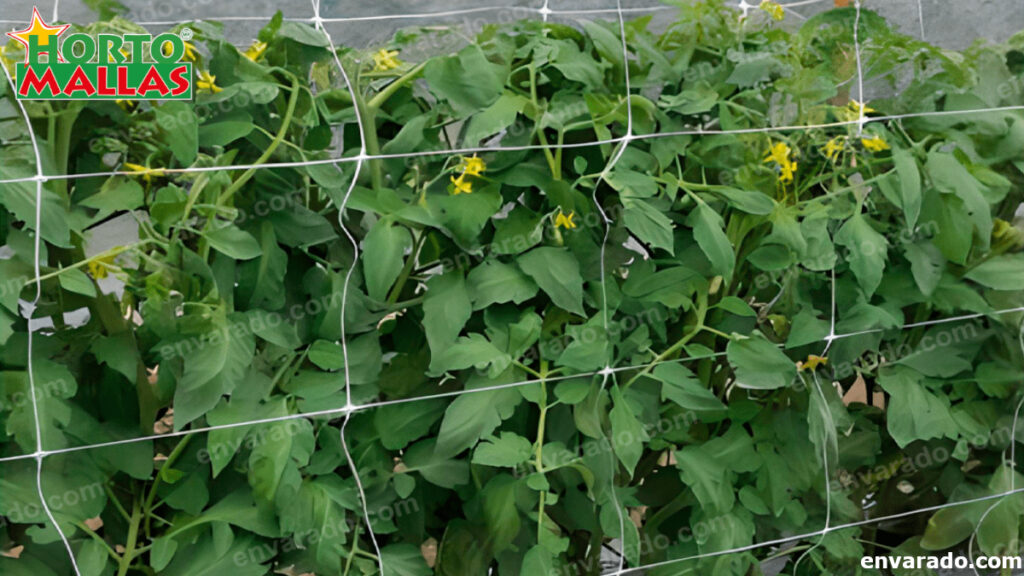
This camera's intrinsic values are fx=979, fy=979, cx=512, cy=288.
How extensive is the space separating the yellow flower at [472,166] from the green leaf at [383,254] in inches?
4.4

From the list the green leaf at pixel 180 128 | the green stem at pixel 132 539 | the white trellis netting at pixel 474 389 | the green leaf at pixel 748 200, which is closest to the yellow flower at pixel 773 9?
the white trellis netting at pixel 474 389

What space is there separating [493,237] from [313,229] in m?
0.23

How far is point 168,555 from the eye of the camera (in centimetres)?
119

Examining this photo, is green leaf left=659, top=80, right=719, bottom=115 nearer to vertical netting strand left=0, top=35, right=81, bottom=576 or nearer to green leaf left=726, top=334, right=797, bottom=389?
green leaf left=726, top=334, right=797, bottom=389

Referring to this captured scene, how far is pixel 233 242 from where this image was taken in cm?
114

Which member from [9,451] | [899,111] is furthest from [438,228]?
[899,111]

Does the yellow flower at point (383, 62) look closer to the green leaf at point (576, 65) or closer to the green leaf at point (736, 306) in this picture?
the green leaf at point (576, 65)

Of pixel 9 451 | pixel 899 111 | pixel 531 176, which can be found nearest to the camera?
pixel 9 451

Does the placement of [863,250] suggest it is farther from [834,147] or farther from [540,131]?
[540,131]

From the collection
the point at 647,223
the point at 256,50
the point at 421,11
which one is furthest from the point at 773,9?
the point at 421,11

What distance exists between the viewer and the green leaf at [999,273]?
4.74ft

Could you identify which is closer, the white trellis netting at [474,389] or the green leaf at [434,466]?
the white trellis netting at [474,389]

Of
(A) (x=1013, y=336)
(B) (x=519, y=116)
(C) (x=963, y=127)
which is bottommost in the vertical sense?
(A) (x=1013, y=336)

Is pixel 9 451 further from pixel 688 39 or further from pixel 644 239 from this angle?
pixel 688 39
